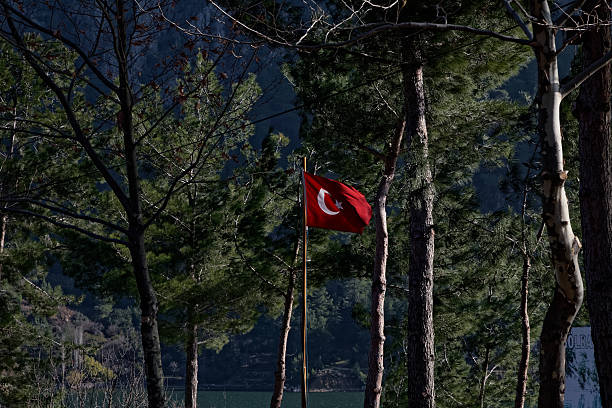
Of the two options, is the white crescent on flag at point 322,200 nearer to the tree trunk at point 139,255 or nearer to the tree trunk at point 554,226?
the tree trunk at point 139,255

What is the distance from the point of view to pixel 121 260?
16.3 meters

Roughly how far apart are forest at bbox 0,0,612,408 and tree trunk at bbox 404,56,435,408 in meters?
0.03

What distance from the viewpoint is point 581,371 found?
16578 mm

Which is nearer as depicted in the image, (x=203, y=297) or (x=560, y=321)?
(x=560, y=321)

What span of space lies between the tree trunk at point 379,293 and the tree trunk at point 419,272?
2.55 feet

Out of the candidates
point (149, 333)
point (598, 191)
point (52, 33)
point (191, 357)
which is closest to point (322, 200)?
point (149, 333)

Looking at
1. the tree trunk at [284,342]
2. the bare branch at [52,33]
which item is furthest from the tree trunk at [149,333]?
the tree trunk at [284,342]

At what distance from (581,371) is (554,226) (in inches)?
516

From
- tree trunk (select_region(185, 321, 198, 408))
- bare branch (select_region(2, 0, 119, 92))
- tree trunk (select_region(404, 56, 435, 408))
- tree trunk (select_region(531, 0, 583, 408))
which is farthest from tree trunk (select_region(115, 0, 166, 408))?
tree trunk (select_region(185, 321, 198, 408))

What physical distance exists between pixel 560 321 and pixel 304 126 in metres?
8.39

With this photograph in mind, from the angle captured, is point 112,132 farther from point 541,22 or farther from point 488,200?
point 488,200

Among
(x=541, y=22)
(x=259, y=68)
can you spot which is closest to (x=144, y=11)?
(x=259, y=68)

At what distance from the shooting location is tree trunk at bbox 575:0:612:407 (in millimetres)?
5523

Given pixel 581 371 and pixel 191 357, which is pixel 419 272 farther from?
pixel 581 371
